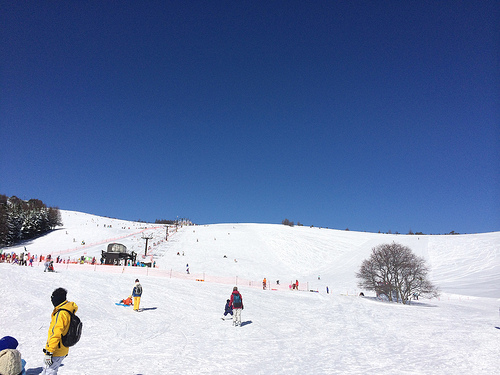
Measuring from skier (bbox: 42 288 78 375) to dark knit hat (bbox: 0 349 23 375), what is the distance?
100cm

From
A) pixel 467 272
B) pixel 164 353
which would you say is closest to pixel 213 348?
pixel 164 353

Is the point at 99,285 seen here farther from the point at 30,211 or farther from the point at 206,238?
the point at 30,211

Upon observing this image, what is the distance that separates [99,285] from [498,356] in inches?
799

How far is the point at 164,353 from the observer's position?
8703mm

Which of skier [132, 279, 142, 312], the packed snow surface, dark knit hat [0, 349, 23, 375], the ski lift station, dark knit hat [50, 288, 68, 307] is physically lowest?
the packed snow surface

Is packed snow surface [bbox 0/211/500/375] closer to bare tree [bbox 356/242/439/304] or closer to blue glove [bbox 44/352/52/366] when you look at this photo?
blue glove [bbox 44/352/52/366]

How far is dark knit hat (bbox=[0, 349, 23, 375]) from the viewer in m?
3.19

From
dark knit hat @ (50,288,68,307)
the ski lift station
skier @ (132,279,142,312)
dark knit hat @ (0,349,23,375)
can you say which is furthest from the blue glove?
the ski lift station

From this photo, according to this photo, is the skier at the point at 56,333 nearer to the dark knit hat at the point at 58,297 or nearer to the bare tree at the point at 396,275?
the dark knit hat at the point at 58,297

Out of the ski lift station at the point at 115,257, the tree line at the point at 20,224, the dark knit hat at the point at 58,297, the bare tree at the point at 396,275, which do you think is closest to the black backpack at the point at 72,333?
the dark knit hat at the point at 58,297

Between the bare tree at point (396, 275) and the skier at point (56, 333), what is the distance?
33.2 meters

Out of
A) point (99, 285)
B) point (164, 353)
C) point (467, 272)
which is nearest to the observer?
point (164, 353)

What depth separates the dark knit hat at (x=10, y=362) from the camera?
3192mm

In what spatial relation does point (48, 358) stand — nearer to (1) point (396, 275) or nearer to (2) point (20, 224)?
(1) point (396, 275)
